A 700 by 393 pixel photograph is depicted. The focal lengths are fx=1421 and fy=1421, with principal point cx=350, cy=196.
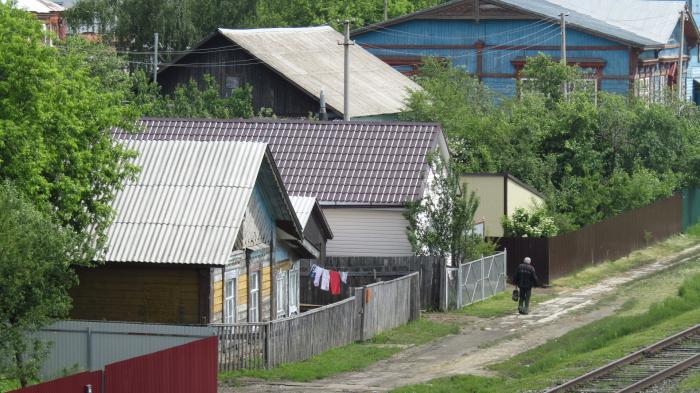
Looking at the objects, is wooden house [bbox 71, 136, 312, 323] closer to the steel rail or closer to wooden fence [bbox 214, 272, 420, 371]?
wooden fence [bbox 214, 272, 420, 371]

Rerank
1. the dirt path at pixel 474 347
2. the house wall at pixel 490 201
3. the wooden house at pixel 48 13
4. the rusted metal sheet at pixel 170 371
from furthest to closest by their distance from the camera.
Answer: the wooden house at pixel 48 13 → the house wall at pixel 490 201 → the dirt path at pixel 474 347 → the rusted metal sheet at pixel 170 371

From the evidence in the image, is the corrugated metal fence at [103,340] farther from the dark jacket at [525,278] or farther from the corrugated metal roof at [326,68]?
the corrugated metal roof at [326,68]

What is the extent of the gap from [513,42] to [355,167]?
119ft

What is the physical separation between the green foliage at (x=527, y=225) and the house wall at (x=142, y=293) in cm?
1742

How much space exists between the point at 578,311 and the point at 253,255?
10.4 m

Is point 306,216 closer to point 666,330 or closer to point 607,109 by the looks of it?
point 666,330

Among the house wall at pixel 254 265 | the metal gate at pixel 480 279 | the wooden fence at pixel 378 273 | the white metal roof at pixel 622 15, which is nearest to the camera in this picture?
the house wall at pixel 254 265

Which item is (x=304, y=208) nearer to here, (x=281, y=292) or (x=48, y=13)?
(x=281, y=292)

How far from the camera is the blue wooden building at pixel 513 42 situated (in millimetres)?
69875

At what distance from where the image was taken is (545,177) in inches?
1909

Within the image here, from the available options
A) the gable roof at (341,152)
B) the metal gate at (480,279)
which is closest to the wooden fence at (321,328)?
the metal gate at (480,279)

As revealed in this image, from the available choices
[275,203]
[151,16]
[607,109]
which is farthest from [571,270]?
[151,16]

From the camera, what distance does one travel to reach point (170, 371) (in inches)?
839

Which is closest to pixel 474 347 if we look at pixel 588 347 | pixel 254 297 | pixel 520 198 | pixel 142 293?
pixel 588 347
